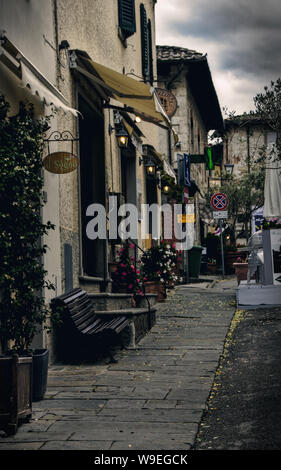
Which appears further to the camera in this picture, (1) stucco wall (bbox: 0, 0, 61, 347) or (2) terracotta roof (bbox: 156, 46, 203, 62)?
(2) terracotta roof (bbox: 156, 46, 203, 62)

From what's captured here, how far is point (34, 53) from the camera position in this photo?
6.75 m

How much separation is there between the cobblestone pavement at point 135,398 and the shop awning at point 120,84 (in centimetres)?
299

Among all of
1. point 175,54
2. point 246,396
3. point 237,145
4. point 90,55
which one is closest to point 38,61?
point 90,55

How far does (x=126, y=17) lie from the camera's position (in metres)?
12.3

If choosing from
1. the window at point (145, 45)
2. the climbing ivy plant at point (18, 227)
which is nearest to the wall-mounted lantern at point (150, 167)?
the window at point (145, 45)

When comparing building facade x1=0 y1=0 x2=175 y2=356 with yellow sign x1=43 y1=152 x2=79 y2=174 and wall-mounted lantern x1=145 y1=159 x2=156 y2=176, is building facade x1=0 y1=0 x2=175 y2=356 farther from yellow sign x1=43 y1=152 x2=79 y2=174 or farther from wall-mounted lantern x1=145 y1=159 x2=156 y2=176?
wall-mounted lantern x1=145 y1=159 x2=156 y2=176

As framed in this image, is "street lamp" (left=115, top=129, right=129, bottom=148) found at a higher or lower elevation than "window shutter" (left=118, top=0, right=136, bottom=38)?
lower

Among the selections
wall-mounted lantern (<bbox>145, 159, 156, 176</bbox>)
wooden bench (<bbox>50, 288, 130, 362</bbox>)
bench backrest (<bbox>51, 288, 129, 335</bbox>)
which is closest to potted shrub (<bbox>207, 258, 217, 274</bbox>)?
wall-mounted lantern (<bbox>145, 159, 156, 176</bbox>)

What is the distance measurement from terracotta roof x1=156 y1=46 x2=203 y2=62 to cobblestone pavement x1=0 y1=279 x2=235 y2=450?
13785mm

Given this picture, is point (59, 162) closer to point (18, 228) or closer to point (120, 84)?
point (18, 228)

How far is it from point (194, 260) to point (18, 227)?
13032mm

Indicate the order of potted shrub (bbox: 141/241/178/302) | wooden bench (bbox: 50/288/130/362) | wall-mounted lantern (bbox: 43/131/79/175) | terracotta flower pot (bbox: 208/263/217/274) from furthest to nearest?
terracotta flower pot (bbox: 208/263/217/274) < potted shrub (bbox: 141/241/178/302) < wooden bench (bbox: 50/288/130/362) < wall-mounted lantern (bbox: 43/131/79/175)

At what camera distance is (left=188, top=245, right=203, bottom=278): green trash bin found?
18109 millimetres

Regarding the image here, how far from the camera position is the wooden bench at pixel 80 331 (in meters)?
6.96
